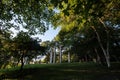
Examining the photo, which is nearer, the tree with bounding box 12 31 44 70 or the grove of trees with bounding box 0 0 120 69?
the grove of trees with bounding box 0 0 120 69

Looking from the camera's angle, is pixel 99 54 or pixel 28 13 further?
pixel 99 54

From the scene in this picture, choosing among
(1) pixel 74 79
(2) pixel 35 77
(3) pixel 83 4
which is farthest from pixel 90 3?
(2) pixel 35 77

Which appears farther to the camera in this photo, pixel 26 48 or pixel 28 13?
pixel 26 48

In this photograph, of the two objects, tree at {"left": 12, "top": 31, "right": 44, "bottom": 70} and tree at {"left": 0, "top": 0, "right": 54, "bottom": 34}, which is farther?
tree at {"left": 12, "top": 31, "right": 44, "bottom": 70}

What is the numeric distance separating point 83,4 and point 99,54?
29.6 metres

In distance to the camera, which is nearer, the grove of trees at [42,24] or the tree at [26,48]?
the grove of trees at [42,24]

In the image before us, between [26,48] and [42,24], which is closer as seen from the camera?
[42,24]

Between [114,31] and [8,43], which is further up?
[114,31]

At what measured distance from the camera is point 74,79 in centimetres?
1998

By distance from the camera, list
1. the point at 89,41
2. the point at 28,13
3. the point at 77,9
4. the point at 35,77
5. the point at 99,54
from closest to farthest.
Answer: the point at 77,9 < the point at 28,13 < the point at 35,77 < the point at 89,41 < the point at 99,54

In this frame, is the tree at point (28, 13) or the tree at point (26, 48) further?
the tree at point (26, 48)

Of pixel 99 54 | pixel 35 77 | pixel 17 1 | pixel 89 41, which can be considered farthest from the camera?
pixel 99 54

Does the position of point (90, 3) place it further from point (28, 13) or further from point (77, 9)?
point (28, 13)

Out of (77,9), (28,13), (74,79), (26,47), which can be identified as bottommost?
(74,79)
